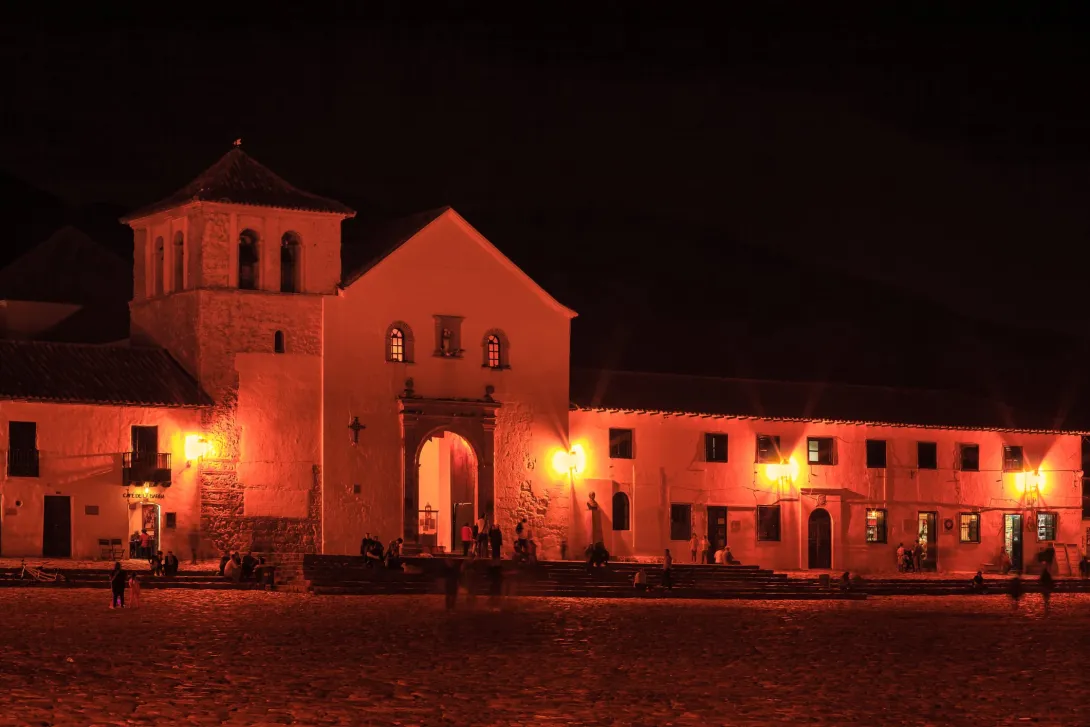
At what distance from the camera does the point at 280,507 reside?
48.9m

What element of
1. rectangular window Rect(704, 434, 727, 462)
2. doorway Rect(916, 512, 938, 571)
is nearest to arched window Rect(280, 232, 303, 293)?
rectangular window Rect(704, 434, 727, 462)

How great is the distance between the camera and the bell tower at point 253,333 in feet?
159

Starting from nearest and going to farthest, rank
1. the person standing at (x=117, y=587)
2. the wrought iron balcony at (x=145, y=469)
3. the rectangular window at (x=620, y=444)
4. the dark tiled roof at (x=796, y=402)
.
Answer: the person standing at (x=117, y=587)
the wrought iron balcony at (x=145, y=469)
the rectangular window at (x=620, y=444)
the dark tiled roof at (x=796, y=402)

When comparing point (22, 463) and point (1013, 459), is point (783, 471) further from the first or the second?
point (22, 463)

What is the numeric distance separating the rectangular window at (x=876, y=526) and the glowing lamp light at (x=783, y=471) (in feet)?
9.32

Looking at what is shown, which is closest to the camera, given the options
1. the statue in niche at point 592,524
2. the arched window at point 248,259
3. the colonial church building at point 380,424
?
the colonial church building at point 380,424

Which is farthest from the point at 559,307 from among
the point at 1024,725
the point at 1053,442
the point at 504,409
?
the point at 1024,725

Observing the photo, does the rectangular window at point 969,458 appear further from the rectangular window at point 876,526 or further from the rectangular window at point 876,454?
the rectangular window at point 876,526

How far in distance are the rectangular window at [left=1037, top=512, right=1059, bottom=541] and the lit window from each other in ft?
72.3

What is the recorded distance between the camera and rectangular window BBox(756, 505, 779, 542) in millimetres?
56144

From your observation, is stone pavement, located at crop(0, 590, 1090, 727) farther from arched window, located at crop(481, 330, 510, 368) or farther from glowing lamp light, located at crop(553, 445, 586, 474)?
arched window, located at crop(481, 330, 510, 368)

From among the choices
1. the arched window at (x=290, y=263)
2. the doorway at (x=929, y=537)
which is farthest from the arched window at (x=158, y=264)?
the doorway at (x=929, y=537)

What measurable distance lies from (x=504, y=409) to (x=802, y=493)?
1013cm

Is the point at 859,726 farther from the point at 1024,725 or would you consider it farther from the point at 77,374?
the point at 77,374
